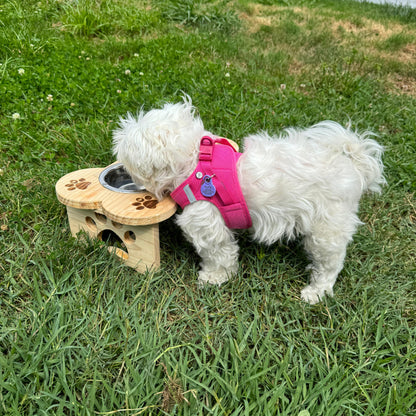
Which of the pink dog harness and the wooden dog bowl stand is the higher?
the pink dog harness

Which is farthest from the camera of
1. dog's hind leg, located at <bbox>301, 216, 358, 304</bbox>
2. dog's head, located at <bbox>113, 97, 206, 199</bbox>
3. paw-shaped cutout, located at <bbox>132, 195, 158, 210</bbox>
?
paw-shaped cutout, located at <bbox>132, 195, 158, 210</bbox>

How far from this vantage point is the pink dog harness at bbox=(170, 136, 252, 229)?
2310 mm

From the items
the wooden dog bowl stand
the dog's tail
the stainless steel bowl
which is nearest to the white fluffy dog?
the dog's tail

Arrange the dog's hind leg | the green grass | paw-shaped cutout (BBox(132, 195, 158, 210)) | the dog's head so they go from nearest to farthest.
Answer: the green grass
the dog's head
the dog's hind leg
paw-shaped cutout (BBox(132, 195, 158, 210))

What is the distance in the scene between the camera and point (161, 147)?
2.30 metres

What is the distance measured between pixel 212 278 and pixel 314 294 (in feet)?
2.45

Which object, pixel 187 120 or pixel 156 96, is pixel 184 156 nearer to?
pixel 187 120

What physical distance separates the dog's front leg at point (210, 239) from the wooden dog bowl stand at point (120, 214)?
0.19 m

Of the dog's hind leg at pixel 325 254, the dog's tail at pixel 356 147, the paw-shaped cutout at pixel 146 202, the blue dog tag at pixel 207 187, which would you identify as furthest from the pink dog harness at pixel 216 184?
the dog's tail at pixel 356 147

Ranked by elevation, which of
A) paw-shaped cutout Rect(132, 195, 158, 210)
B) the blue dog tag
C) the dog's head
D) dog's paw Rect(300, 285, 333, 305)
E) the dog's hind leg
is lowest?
dog's paw Rect(300, 285, 333, 305)

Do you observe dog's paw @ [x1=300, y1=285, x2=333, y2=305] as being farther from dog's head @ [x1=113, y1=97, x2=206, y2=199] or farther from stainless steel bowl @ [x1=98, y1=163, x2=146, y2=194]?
stainless steel bowl @ [x1=98, y1=163, x2=146, y2=194]

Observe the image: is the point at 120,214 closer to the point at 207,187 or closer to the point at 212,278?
the point at 207,187

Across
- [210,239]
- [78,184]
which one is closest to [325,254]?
[210,239]

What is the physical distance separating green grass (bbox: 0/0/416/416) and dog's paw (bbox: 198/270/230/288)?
0.08m
